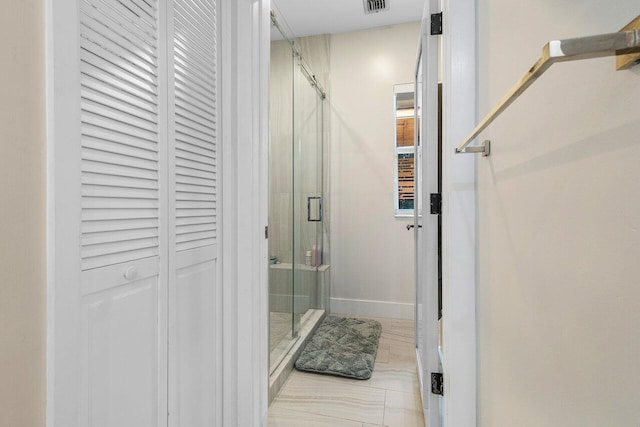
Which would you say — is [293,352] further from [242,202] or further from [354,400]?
[242,202]

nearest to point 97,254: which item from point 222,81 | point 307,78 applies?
point 222,81

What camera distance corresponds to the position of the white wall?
124 inches

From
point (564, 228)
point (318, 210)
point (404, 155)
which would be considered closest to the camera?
point (564, 228)

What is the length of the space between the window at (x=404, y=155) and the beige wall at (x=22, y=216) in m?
2.87

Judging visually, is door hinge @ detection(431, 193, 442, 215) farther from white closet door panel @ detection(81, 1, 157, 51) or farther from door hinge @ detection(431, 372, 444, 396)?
white closet door panel @ detection(81, 1, 157, 51)

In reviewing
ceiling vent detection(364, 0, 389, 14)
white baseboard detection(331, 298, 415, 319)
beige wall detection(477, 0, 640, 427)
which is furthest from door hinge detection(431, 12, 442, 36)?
white baseboard detection(331, 298, 415, 319)

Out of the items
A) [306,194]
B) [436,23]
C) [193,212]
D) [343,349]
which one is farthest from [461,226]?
[306,194]

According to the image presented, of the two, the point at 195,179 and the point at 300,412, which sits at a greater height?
the point at 195,179

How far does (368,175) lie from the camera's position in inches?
128

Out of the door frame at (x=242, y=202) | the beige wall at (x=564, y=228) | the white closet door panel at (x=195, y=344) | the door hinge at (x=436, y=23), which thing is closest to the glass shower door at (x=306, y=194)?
the door frame at (x=242, y=202)

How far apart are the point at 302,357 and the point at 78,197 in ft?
6.28

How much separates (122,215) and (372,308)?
2.74m

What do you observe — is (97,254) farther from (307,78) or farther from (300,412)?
(307,78)

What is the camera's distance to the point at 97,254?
81cm
